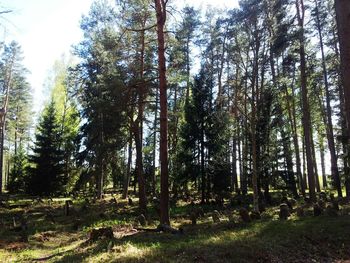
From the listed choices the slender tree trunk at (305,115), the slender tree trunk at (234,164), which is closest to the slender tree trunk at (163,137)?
the slender tree trunk at (305,115)

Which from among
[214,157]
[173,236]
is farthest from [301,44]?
[173,236]

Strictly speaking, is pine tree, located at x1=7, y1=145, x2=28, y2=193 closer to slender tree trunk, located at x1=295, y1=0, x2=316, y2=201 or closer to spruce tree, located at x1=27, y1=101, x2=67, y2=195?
spruce tree, located at x1=27, y1=101, x2=67, y2=195

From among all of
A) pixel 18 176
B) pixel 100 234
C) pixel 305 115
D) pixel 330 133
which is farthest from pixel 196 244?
pixel 18 176

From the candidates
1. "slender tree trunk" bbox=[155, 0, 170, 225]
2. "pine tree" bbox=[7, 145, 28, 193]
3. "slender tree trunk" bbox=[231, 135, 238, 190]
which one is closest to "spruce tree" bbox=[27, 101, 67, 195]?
"pine tree" bbox=[7, 145, 28, 193]

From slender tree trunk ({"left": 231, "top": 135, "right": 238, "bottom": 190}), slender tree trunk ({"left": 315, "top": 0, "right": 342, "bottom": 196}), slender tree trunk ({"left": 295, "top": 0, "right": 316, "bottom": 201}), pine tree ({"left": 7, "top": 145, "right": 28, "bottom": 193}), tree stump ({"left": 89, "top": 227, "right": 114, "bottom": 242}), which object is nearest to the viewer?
tree stump ({"left": 89, "top": 227, "right": 114, "bottom": 242})

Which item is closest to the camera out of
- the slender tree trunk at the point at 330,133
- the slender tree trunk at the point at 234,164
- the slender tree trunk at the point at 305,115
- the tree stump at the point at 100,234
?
the tree stump at the point at 100,234

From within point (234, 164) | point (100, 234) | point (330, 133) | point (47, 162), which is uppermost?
point (330, 133)

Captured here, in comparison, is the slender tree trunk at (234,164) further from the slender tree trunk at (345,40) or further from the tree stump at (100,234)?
the slender tree trunk at (345,40)

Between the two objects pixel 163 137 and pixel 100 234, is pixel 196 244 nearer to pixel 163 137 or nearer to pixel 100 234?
pixel 100 234

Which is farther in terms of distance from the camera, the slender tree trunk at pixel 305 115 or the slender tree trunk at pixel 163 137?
the slender tree trunk at pixel 305 115

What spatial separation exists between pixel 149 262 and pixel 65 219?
11.7m

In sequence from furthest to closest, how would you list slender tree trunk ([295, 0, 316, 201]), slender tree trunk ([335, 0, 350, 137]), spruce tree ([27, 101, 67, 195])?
spruce tree ([27, 101, 67, 195]) < slender tree trunk ([295, 0, 316, 201]) < slender tree trunk ([335, 0, 350, 137])

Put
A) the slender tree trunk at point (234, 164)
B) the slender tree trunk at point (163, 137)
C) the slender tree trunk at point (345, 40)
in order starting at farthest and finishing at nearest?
the slender tree trunk at point (234, 164) < the slender tree trunk at point (163, 137) < the slender tree trunk at point (345, 40)

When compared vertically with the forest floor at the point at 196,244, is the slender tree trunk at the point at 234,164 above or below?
above
